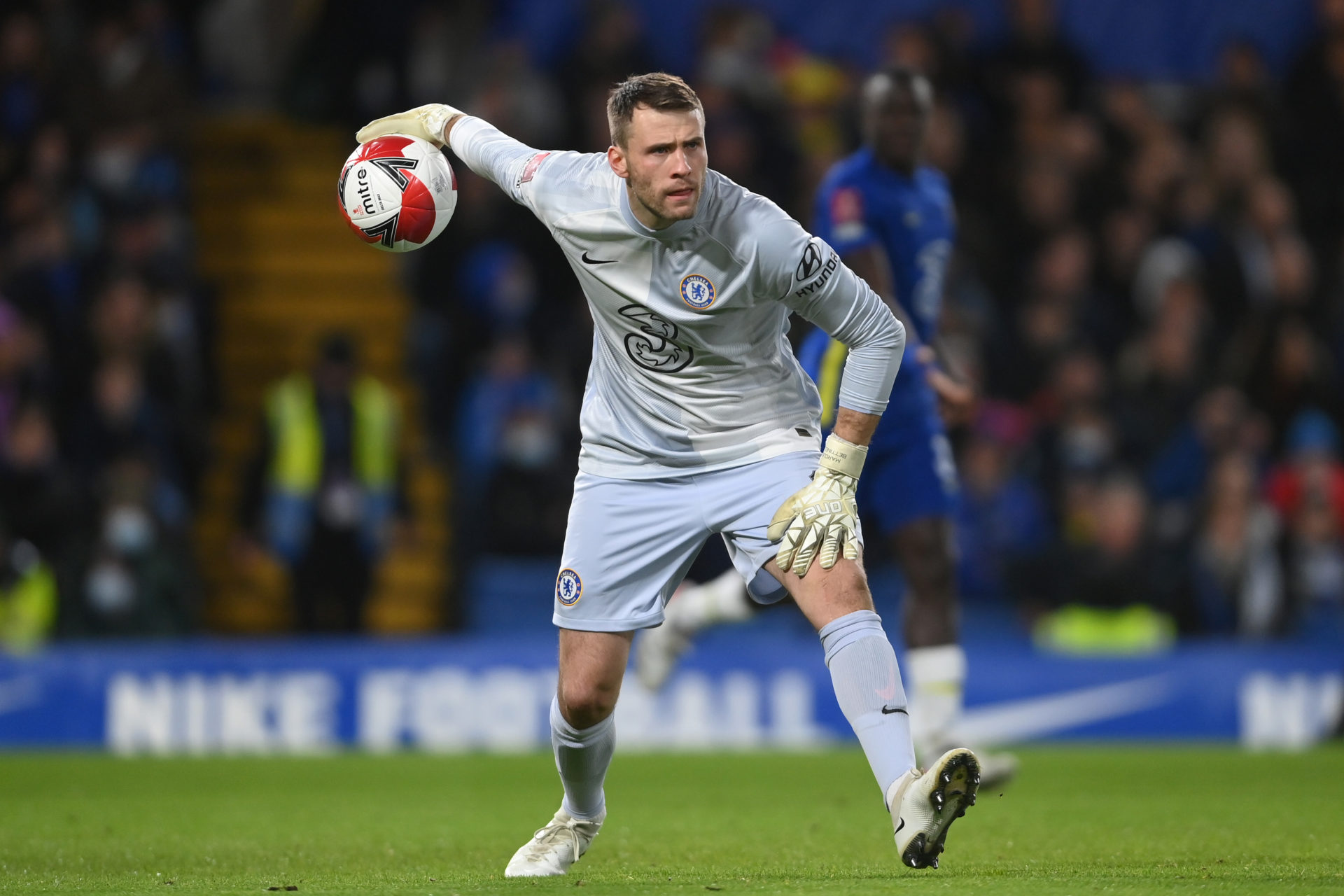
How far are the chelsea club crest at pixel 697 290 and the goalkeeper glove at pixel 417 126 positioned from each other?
3.91 feet

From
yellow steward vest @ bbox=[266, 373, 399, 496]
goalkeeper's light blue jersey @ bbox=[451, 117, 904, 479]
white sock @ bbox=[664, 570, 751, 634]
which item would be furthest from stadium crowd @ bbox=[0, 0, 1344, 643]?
goalkeeper's light blue jersey @ bbox=[451, 117, 904, 479]

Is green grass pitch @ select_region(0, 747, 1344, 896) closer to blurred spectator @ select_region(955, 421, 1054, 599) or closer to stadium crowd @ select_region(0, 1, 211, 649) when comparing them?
stadium crowd @ select_region(0, 1, 211, 649)

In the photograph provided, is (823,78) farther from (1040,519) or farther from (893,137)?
(893,137)

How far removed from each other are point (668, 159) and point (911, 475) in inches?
106

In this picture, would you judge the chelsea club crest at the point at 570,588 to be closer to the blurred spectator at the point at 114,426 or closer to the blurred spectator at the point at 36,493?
the blurred spectator at the point at 36,493

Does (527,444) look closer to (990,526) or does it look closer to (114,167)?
(990,526)

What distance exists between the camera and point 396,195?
5617 mm

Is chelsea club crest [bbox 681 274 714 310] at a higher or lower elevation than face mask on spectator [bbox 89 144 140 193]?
lower

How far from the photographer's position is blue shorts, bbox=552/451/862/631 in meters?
5.12

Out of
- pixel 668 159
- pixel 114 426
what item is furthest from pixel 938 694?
pixel 114 426

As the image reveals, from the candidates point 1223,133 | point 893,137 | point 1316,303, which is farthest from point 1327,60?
point 893,137

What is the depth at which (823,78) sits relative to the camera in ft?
49.7

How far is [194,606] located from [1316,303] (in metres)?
8.23

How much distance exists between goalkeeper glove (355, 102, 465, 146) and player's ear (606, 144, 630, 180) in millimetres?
963
